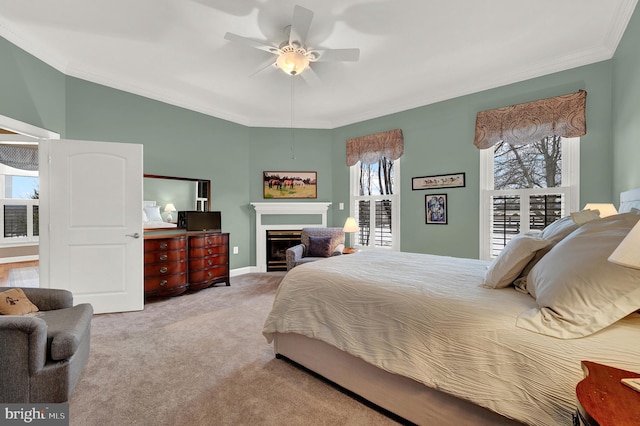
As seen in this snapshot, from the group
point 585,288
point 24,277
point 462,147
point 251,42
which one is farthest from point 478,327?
point 24,277

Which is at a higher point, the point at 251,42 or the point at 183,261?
the point at 251,42

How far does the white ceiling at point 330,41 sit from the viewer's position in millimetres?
2348

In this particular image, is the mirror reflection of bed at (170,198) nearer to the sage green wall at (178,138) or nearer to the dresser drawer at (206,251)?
the sage green wall at (178,138)

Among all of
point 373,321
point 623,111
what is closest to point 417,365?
point 373,321

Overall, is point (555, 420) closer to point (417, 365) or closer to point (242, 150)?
point (417, 365)

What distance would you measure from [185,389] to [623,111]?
4321mm

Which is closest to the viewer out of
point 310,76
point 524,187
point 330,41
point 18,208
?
point 330,41

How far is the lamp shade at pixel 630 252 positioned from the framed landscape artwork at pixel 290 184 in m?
4.65

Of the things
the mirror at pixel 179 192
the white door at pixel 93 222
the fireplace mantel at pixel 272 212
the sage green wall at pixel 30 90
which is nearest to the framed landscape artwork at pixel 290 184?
the fireplace mantel at pixel 272 212

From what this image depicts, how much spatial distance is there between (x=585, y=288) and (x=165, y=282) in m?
4.06

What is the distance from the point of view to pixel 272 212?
523 centimetres

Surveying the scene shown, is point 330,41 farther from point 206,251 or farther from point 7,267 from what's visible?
point 7,267

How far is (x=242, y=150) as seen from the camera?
201 inches

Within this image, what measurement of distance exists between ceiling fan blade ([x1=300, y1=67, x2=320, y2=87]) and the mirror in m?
2.34
